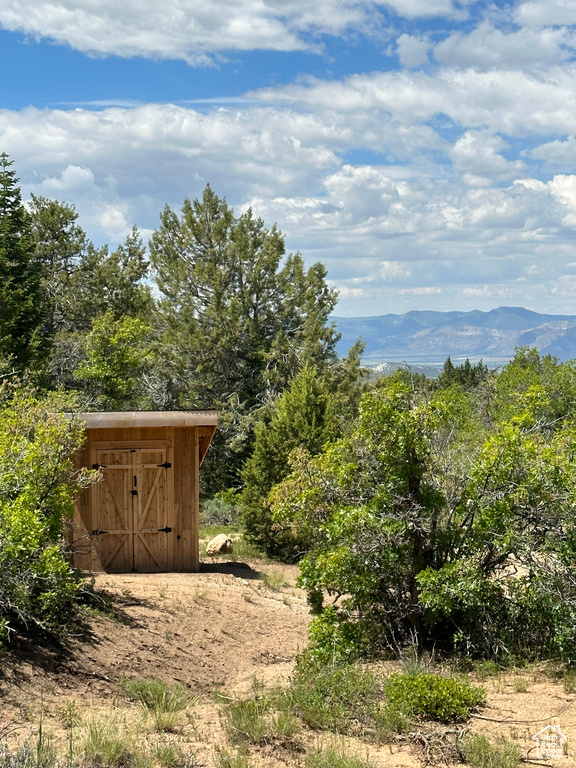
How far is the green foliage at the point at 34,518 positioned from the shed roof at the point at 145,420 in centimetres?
421

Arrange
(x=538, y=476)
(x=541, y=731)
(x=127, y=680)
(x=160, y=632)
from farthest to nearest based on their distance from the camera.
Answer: (x=160, y=632), (x=538, y=476), (x=127, y=680), (x=541, y=731)

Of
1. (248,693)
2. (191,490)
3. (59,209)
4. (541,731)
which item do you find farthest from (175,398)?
(541,731)

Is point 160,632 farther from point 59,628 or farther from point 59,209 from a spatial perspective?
point 59,209

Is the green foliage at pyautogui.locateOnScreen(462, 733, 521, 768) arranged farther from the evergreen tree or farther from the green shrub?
the evergreen tree

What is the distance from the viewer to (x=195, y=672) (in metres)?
9.12

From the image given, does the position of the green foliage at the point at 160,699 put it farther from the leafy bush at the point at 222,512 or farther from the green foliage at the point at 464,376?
the green foliage at the point at 464,376

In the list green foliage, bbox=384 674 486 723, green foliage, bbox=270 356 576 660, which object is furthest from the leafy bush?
green foliage, bbox=384 674 486 723

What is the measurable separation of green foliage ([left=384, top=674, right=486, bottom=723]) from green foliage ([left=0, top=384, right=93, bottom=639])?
363cm

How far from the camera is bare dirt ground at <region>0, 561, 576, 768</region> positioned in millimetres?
6336

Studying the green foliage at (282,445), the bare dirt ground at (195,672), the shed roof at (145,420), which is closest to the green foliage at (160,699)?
the bare dirt ground at (195,672)

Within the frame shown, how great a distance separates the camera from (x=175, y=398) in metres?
32.5

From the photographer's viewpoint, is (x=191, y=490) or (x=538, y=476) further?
(x=191, y=490)

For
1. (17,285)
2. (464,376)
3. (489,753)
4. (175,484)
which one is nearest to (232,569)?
(175,484)

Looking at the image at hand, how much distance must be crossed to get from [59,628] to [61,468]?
1.77 m
